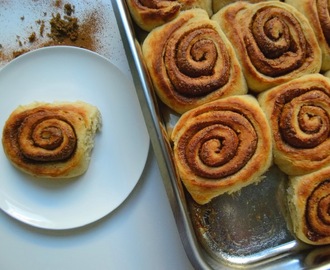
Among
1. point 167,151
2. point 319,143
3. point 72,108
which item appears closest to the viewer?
point 167,151

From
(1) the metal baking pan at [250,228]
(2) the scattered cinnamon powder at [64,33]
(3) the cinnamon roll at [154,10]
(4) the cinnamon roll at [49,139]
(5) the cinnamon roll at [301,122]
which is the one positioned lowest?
(1) the metal baking pan at [250,228]

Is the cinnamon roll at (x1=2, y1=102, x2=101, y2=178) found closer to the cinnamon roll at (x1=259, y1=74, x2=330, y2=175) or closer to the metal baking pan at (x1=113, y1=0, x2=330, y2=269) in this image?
the metal baking pan at (x1=113, y1=0, x2=330, y2=269)

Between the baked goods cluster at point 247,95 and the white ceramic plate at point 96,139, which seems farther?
the white ceramic plate at point 96,139

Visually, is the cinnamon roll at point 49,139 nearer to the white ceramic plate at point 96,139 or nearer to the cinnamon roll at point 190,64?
the white ceramic plate at point 96,139

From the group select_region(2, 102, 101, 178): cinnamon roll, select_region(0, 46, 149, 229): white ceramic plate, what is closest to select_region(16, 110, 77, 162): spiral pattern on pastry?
select_region(2, 102, 101, 178): cinnamon roll

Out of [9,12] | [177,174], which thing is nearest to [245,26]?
[177,174]

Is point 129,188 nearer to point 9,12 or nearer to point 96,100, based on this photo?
point 96,100

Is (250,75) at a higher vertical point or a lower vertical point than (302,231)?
higher

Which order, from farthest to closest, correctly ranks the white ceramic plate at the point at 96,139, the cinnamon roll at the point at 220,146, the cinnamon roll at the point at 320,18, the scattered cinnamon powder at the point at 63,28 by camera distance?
the scattered cinnamon powder at the point at 63,28, the white ceramic plate at the point at 96,139, the cinnamon roll at the point at 320,18, the cinnamon roll at the point at 220,146

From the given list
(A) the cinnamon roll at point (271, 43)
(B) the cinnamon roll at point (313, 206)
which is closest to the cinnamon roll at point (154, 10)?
(A) the cinnamon roll at point (271, 43)
